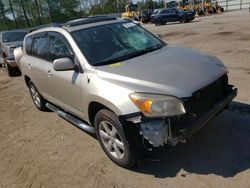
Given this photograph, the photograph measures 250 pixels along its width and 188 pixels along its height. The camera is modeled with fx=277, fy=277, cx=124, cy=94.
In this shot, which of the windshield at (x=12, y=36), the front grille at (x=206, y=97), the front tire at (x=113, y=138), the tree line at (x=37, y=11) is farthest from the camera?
the tree line at (x=37, y=11)

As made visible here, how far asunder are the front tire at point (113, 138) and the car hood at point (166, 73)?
1.50ft

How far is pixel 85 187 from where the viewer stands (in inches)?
134

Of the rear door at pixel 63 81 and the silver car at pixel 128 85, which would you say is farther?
the rear door at pixel 63 81

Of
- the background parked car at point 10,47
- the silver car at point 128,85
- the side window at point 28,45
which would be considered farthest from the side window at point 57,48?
the background parked car at point 10,47

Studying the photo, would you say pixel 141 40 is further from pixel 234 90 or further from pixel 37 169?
pixel 37 169

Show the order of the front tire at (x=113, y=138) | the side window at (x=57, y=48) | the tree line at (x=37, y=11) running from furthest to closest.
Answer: the tree line at (x=37, y=11), the side window at (x=57, y=48), the front tire at (x=113, y=138)

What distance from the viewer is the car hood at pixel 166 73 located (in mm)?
3127

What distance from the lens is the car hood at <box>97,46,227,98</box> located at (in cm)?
313

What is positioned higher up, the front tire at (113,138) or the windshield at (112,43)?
the windshield at (112,43)

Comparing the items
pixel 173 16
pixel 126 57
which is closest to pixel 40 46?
pixel 126 57

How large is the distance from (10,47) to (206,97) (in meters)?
8.90

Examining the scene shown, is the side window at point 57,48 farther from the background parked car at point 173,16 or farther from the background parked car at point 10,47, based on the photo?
the background parked car at point 173,16

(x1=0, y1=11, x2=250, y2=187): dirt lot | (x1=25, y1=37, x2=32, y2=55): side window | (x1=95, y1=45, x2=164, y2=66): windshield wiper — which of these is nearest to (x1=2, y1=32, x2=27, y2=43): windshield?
(x1=25, y1=37, x2=32, y2=55): side window

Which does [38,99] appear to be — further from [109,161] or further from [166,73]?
[166,73]
